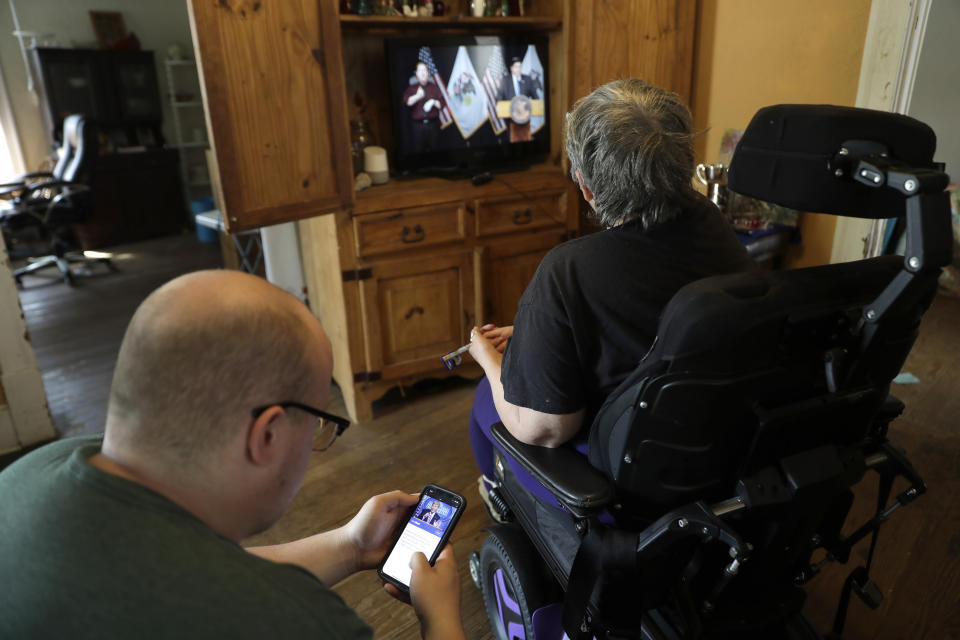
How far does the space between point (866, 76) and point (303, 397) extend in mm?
2597

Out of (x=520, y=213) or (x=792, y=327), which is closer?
(x=792, y=327)

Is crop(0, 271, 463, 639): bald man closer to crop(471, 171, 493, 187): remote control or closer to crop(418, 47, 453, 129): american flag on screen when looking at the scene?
crop(471, 171, 493, 187): remote control

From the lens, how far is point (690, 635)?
103 centimetres

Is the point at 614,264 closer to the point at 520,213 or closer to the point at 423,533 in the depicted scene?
the point at 423,533

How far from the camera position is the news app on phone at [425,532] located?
932mm

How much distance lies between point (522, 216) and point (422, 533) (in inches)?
71.8

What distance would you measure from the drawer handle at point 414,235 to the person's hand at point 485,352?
98 centimetres

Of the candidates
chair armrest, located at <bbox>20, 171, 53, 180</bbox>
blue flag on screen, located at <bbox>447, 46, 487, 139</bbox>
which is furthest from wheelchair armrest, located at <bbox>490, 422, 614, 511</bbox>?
chair armrest, located at <bbox>20, 171, 53, 180</bbox>

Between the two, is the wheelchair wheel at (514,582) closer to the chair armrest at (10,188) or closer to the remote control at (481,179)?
the remote control at (481,179)

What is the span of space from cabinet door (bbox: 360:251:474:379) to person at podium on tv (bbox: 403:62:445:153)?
0.48 meters

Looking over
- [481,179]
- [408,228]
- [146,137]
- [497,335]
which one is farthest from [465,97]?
[146,137]

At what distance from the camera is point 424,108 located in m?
2.54

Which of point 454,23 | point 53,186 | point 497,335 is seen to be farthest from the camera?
point 53,186

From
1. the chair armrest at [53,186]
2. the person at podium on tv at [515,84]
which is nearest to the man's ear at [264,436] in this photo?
the person at podium on tv at [515,84]
